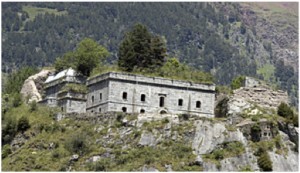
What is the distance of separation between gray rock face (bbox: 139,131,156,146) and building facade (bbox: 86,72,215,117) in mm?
6767

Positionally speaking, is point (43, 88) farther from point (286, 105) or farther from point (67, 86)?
point (286, 105)

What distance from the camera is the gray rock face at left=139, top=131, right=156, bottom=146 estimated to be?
98.1m

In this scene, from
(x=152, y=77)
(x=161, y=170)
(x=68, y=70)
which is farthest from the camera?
(x=68, y=70)

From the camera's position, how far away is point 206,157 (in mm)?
96750

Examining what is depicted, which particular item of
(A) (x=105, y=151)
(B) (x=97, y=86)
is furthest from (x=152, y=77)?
(A) (x=105, y=151)

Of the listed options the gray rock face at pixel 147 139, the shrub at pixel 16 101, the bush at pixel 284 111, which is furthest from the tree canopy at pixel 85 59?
the bush at pixel 284 111

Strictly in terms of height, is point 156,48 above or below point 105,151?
above

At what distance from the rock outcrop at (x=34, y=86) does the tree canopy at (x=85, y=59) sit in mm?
1979

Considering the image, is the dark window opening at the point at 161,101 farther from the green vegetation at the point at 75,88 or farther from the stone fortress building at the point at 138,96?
the green vegetation at the point at 75,88

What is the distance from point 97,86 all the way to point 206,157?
17062 millimetres

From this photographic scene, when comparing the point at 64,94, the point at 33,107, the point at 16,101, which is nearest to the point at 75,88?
the point at 64,94

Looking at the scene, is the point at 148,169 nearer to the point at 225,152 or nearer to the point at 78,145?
the point at 225,152

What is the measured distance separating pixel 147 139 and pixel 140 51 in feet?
53.7

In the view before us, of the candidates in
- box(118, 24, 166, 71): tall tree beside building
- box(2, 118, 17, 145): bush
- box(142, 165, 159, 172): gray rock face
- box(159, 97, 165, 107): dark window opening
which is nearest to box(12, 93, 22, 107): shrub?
box(2, 118, 17, 145): bush
